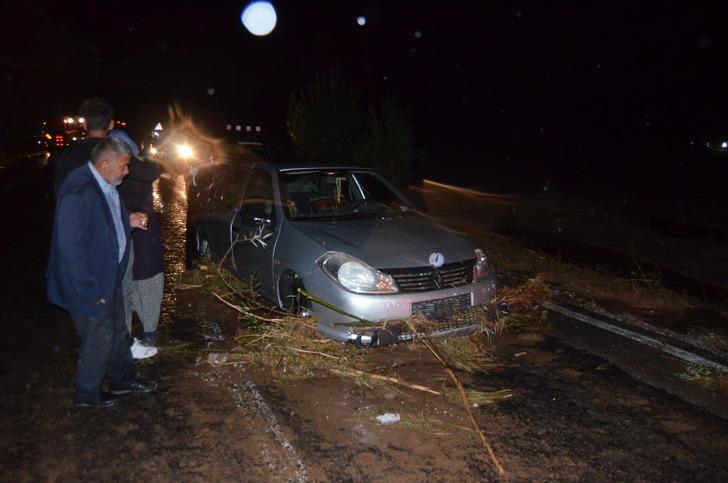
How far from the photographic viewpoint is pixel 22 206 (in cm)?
1294

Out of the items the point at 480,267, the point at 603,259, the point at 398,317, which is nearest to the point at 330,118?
the point at 603,259

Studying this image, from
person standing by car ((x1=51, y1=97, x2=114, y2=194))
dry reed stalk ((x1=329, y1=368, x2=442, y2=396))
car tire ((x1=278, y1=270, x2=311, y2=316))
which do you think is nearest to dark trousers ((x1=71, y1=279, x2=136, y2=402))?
person standing by car ((x1=51, y1=97, x2=114, y2=194))

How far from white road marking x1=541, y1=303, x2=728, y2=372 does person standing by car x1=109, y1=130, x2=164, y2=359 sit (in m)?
4.06

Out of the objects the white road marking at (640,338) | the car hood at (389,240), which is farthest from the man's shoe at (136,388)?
the white road marking at (640,338)

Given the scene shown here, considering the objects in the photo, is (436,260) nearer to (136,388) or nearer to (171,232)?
(136,388)

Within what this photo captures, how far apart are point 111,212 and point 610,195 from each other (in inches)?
648

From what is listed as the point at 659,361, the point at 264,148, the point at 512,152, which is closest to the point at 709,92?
the point at 512,152

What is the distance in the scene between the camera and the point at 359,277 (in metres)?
4.50

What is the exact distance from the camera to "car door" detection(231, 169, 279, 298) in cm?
546

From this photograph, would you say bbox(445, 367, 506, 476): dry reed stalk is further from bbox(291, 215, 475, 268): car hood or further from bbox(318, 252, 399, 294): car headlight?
bbox(291, 215, 475, 268): car hood

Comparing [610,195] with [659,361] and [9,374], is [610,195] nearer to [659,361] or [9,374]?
[659,361]

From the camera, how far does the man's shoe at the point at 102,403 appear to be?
3.88 m

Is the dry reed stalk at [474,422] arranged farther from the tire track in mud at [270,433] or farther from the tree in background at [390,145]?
the tree in background at [390,145]

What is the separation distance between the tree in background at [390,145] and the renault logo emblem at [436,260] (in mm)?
8796
